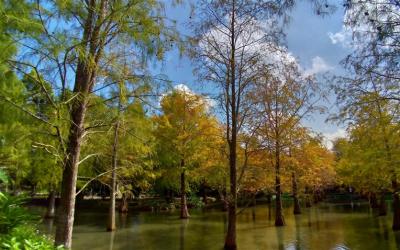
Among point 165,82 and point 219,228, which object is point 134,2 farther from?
point 219,228

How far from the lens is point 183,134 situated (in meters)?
28.9

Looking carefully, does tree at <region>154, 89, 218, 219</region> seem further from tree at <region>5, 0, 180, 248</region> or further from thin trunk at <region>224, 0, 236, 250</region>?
tree at <region>5, 0, 180, 248</region>

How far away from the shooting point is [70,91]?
21.9 ft

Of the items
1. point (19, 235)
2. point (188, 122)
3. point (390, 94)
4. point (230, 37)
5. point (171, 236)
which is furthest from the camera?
A: point (188, 122)

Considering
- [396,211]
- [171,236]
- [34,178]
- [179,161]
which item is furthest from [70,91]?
[179,161]

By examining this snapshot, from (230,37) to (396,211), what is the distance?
41.4ft

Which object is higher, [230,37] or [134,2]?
A: [230,37]

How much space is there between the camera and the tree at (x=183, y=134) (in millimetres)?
28688

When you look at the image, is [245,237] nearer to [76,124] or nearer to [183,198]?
[183,198]

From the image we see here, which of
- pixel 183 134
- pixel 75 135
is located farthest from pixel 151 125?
pixel 183 134

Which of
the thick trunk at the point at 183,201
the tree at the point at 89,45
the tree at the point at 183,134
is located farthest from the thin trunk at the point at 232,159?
the thick trunk at the point at 183,201

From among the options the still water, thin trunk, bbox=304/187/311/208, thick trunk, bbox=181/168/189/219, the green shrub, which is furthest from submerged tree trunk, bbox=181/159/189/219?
the green shrub

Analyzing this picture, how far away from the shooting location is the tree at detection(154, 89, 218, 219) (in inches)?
1129

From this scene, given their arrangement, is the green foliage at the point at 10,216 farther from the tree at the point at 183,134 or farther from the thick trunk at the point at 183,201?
the thick trunk at the point at 183,201
